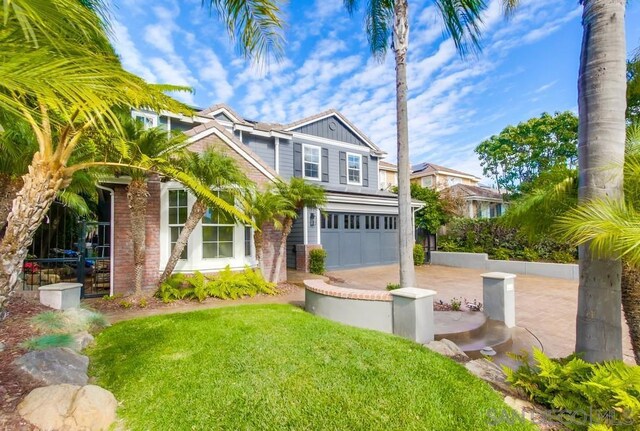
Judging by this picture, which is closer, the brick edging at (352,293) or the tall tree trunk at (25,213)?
the tall tree trunk at (25,213)

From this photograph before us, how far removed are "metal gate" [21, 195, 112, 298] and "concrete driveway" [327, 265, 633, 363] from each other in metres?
7.58

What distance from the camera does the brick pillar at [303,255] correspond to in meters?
14.0

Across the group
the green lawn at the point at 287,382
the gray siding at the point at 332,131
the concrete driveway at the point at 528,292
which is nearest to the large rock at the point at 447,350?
the green lawn at the point at 287,382

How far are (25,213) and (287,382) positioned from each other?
2943 mm

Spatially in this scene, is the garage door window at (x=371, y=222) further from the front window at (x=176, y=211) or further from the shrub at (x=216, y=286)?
the front window at (x=176, y=211)

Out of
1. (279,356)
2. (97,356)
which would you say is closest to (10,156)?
(97,356)

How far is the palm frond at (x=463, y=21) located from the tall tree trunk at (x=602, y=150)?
4.11 meters

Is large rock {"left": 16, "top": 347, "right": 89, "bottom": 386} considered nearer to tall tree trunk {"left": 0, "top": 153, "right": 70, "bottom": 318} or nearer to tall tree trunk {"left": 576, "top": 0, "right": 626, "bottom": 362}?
tall tree trunk {"left": 0, "top": 153, "right": 70, "bottom": 318}

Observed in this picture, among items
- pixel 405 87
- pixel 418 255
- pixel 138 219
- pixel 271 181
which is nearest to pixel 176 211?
pixel 138 219

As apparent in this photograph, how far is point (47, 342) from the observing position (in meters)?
4.44

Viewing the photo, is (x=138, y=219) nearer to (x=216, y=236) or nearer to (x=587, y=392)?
(x=216, y=236)

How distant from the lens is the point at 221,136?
1008 centimetres

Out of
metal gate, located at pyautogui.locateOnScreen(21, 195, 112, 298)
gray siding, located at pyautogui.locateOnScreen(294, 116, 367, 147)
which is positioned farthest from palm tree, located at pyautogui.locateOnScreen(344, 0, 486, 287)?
gray siding, located at pyautogui.locateOnScreen(294, 116, 367, 147)

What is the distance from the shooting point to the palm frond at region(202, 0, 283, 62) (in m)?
4.04
